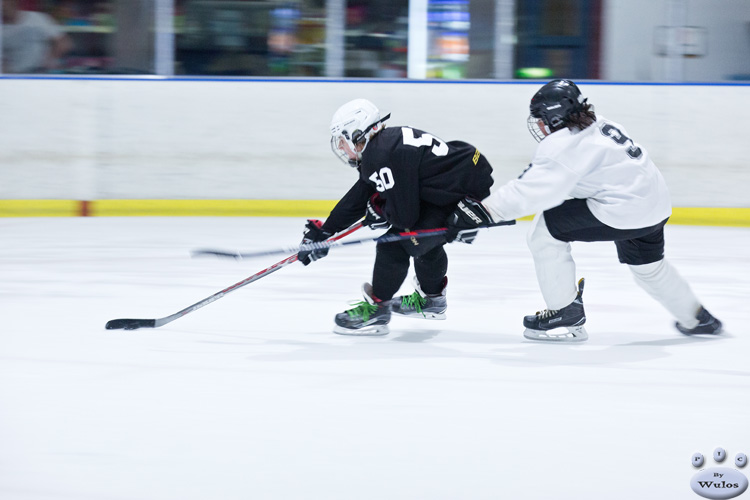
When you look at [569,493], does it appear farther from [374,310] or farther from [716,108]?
[716,108]

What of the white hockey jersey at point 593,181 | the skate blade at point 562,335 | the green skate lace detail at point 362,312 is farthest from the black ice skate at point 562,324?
the green skate lace detail at point 362,312

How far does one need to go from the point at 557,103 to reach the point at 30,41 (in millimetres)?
4614

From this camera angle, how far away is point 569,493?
1704mm

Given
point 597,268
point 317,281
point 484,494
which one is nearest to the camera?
point 484,494

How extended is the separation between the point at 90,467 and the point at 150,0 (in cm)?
498

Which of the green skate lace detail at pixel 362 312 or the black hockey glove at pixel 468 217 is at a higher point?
the black hockey glove at pixel 468 217

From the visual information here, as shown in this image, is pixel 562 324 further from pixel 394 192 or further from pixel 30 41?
pixel 30 41

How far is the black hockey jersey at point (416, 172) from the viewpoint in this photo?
2.85 meters

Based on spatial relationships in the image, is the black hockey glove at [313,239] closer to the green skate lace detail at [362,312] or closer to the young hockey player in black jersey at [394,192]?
the young hockey player in black jersey at [394,192]

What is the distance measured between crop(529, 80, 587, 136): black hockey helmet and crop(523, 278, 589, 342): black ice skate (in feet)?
2.00

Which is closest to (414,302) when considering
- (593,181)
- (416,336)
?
(416,336)

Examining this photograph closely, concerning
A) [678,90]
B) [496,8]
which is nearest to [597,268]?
[678,90]

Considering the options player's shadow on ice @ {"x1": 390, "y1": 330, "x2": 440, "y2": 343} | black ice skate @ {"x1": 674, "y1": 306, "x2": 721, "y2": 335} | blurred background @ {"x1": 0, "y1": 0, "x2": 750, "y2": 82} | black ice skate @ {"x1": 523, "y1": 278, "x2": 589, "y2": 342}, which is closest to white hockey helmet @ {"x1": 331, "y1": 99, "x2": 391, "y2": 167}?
player's shadow on ice @ {"x1": 390, "y1": 330, "x2": 440, "y2": 343}

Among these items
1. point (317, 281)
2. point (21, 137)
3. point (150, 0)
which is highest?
point (150, 0)
